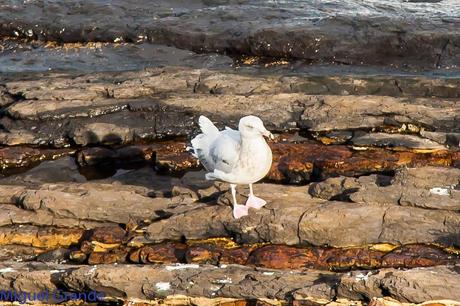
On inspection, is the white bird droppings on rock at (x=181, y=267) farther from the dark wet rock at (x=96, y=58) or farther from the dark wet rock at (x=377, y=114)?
the dark wet rock at (x=96, y=58)

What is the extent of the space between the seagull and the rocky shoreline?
29 cm

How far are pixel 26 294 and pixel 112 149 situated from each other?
398 centimetres

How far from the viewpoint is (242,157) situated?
32.9 feet

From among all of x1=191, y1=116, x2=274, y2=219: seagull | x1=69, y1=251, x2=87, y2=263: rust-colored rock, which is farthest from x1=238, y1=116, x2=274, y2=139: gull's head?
x1=69, y1=251, x2=87, y2=263: rust-colored rock

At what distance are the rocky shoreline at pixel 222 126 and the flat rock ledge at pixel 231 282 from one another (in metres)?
0.02

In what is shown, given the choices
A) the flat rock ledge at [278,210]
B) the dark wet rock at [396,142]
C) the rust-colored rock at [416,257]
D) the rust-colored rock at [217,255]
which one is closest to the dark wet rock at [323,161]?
the dark wet rock at [396,142]

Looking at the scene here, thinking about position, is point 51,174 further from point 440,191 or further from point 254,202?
point 440,191

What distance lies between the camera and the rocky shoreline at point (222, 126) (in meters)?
9.58

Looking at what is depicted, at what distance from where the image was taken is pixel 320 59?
1781 centimetres

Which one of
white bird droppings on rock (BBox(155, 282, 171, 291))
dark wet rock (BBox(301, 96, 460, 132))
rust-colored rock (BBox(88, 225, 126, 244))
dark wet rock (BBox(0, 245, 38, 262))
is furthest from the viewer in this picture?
dark wet rock (BBox(301, 96, 460, 132))

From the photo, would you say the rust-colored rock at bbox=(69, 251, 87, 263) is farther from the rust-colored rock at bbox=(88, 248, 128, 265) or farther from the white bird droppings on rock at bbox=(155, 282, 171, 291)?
the white bird droppings on rock at bbox=(155, 282, 171, 291)

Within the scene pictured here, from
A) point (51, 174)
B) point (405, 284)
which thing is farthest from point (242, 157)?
point (51, 174)

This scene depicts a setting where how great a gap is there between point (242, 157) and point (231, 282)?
1.43 m

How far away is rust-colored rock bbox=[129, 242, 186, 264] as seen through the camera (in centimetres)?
1010
